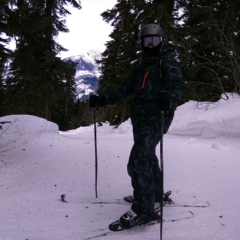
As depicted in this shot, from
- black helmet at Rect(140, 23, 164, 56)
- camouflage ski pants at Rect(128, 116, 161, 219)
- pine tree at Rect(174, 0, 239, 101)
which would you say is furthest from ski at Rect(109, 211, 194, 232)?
pine tree at Rect(174, 0, 239, 101)

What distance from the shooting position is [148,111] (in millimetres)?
3500

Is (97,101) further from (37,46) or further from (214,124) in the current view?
(214,124)

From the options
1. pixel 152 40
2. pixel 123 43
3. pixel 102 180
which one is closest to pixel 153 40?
pixel 152 40

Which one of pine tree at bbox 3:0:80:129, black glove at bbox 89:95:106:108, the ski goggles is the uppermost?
pine tree at bbox 3:0:80:129

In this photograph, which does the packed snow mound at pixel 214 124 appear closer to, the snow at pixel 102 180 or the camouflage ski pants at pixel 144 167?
the snow at pixel 102 180

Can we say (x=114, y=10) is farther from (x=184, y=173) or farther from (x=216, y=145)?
(x=184, y=173)

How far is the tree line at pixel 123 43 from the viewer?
7938 millimetres

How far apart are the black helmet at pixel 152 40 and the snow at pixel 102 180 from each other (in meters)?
2.11

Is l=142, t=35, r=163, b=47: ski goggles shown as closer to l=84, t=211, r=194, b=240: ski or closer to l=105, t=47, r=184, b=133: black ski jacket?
l=105, t=47, r=184, b=133: black ski jacket

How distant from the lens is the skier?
3333 mm

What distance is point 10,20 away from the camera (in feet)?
22.7

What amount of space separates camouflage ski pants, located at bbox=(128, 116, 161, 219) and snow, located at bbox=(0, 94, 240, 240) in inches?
10.4

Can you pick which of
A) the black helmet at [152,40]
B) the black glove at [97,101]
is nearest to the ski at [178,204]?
the black glove at [97,101]

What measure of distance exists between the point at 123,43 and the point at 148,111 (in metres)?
18.6
